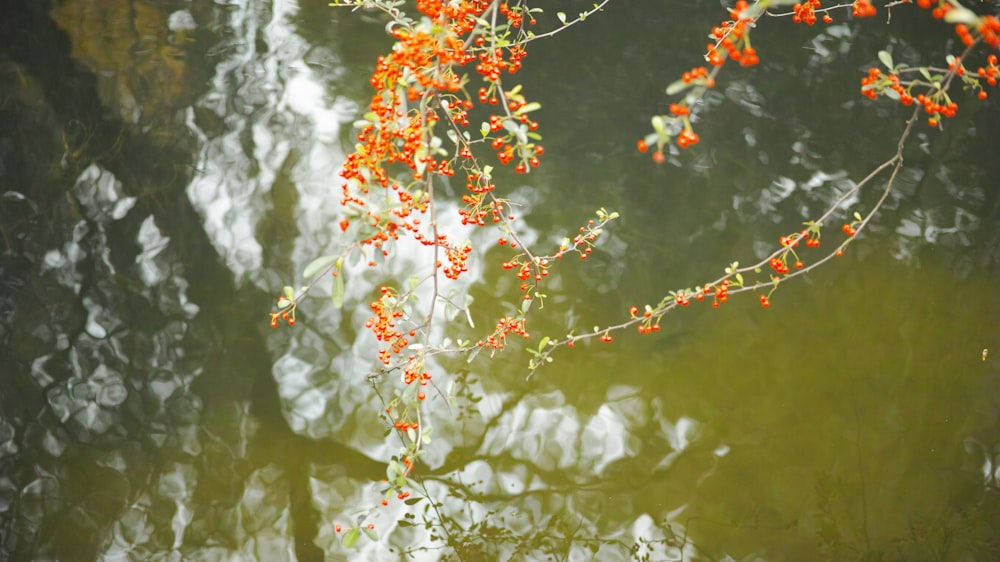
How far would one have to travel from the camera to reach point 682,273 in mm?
2064

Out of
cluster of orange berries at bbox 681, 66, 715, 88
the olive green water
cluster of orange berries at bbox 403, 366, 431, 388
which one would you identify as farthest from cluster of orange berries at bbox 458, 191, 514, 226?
the olive green water

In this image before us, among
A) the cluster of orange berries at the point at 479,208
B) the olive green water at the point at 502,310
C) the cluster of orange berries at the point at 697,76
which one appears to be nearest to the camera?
the cluster of orange berries at the point at 697,76

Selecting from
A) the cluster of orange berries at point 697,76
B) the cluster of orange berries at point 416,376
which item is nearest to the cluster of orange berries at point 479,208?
the cluster of orange berries at point 416,376

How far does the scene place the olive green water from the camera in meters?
1.72

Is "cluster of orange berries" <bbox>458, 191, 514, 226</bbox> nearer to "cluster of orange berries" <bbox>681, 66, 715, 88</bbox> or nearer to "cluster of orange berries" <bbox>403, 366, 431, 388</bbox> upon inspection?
"cluster of orange berries" <bbox>403, 366, 431, 388</bbox>

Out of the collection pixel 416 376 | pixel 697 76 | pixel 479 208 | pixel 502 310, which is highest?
pixel 697 76

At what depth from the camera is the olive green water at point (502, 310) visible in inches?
67.6

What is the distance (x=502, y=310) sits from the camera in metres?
1.98

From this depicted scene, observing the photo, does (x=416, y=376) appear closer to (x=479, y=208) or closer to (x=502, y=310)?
(x=479, y=208)

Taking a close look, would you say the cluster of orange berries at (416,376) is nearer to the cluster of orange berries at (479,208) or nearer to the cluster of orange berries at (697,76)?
the cluster of orange berries at (479,208)

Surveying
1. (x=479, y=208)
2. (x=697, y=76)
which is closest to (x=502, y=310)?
(x=479, y=208)

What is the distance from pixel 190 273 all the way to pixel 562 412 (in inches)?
40.4

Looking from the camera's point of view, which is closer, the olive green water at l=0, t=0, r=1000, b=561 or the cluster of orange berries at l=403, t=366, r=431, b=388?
the cluster of orange berries at l=403, t=366, r=431, b=388

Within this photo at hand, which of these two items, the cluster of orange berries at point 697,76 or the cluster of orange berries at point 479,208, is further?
the cluster of orange berries at point 479,208
